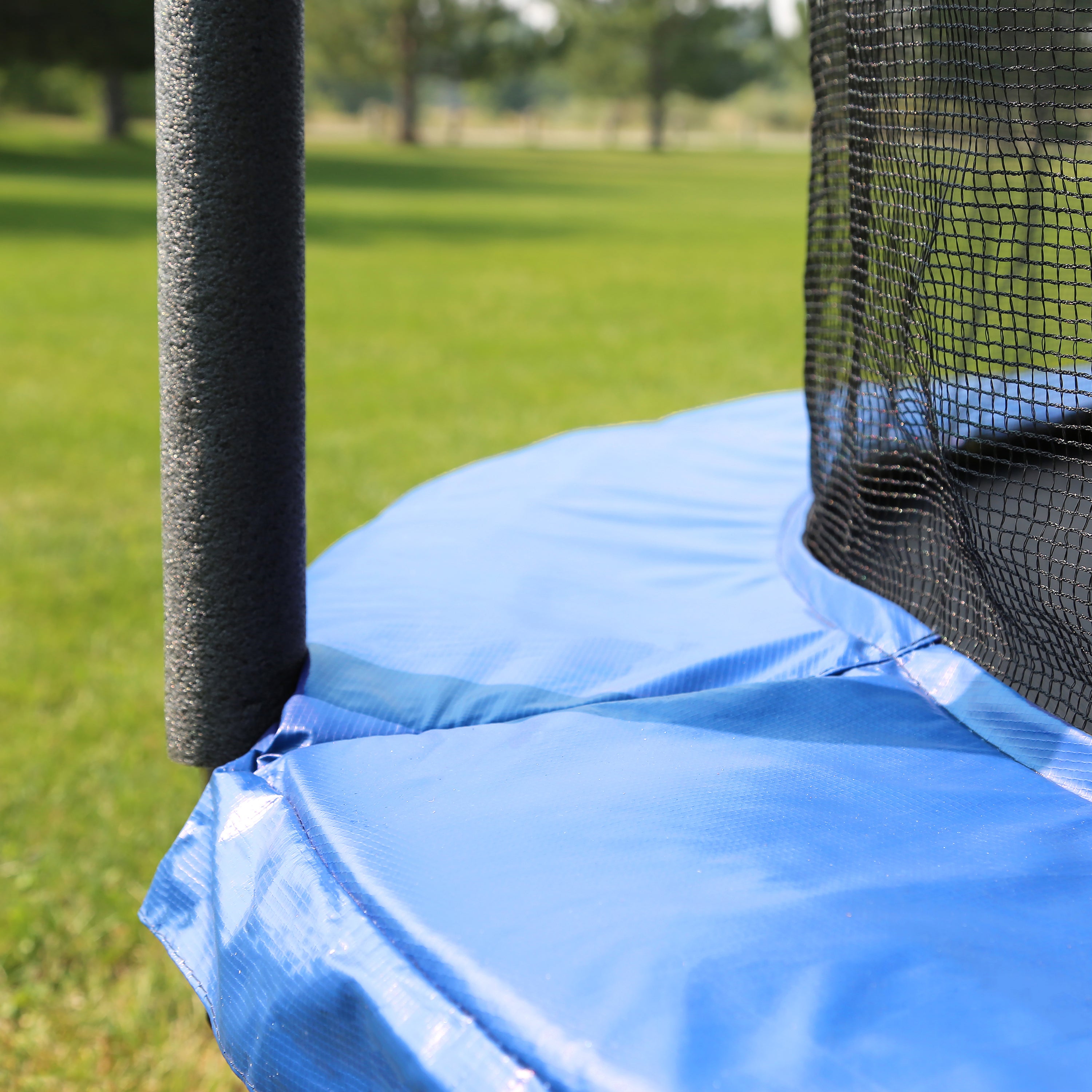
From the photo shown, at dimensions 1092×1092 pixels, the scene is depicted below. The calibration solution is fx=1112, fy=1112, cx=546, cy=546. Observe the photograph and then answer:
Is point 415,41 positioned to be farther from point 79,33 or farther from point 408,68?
point 79,33

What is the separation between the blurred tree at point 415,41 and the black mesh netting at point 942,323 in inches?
1442

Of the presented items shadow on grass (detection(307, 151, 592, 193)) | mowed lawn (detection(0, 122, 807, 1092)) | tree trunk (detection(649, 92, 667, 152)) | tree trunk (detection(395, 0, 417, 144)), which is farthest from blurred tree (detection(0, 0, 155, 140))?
tree trunk (detection(649, 92, 667, 152))

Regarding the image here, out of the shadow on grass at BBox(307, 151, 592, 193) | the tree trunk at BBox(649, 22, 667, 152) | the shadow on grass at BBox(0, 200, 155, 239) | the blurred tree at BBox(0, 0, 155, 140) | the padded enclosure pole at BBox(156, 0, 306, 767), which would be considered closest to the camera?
the padded enclosure pole at BBox(156, 0, 306, 767)

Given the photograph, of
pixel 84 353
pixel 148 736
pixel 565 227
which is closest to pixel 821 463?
pixel 148 736

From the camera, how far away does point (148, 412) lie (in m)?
5.16

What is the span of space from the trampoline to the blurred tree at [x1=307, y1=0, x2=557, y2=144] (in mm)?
36756

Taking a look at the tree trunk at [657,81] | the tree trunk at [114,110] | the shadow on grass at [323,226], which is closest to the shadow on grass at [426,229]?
the shadow on grass at [323,226]

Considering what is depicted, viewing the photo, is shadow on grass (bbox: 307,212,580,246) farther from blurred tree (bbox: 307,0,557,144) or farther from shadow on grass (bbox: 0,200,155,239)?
blurred tree (bbox: 307,0,557,144)

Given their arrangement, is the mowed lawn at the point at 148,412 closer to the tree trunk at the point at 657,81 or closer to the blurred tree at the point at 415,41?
the blurred tree at the point at 415,41

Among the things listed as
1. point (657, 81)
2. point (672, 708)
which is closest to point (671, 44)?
point (657, 81)

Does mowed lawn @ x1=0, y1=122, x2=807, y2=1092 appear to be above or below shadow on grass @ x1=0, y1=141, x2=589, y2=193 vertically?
below

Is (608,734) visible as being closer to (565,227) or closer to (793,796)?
(793,796)

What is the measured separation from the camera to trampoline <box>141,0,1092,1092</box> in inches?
29.3

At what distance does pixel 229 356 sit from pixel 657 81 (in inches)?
1752
